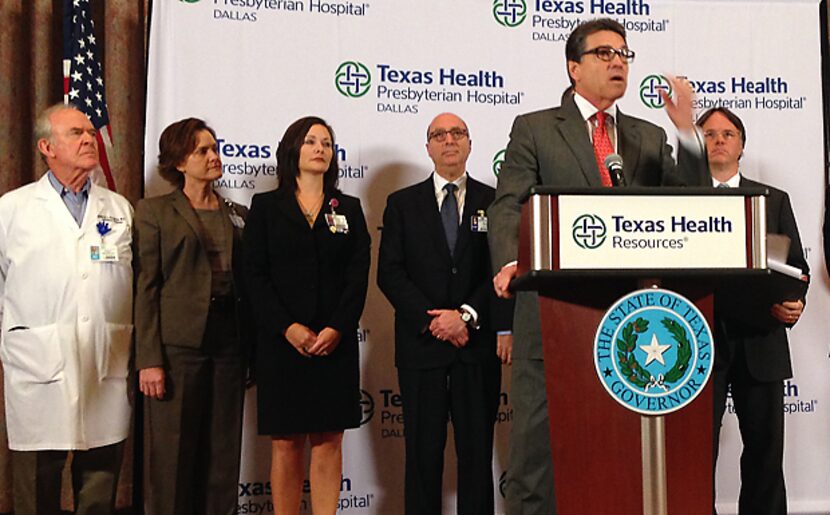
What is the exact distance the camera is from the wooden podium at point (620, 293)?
168cm

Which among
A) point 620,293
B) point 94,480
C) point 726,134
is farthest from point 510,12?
point 620,293

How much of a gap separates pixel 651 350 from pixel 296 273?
6.36ft

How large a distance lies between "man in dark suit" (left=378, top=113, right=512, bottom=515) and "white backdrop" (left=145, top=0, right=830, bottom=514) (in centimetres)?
59

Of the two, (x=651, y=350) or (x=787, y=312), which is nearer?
(x=651, y=350)

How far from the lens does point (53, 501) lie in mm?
3270

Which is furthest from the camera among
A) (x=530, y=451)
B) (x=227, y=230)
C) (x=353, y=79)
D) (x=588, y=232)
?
(x=353, y=79)

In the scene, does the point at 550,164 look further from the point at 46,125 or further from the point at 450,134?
the point at 46,125

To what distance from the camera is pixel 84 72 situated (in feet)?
12.7

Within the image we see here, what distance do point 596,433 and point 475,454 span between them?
1833 millimetres

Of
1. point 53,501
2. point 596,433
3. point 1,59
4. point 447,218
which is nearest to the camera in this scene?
point 596,433

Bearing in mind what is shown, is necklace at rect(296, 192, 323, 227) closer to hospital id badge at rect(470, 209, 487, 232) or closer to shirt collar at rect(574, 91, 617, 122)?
hospital id badge at rect(470, 209, 487, 232)

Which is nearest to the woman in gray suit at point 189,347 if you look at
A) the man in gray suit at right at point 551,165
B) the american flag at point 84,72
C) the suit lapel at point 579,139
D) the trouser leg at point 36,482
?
the trouser leg at point 36,482

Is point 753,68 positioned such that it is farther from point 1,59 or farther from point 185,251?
point 1,59

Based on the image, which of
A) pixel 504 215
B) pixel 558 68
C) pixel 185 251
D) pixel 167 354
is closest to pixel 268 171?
pixel 185 251
